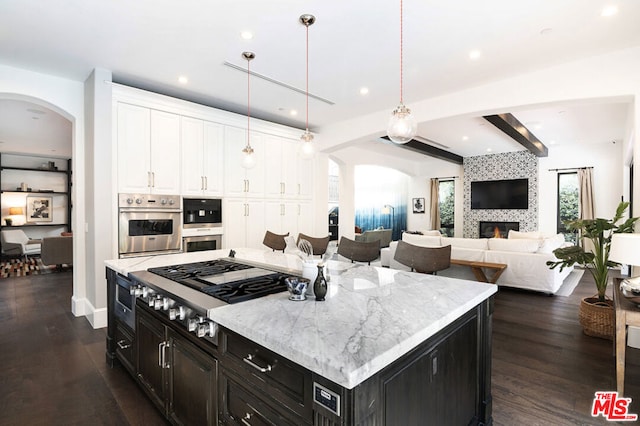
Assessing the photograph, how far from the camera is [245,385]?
50.6 inches

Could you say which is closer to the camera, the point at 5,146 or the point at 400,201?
the point at 5,146

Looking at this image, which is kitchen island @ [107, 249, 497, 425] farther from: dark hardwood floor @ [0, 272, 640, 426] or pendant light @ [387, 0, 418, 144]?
pendant light @ [387, 0, 418, 144]

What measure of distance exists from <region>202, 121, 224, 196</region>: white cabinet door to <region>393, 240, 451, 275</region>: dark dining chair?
106 inches

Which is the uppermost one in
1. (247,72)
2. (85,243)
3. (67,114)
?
(247,72)

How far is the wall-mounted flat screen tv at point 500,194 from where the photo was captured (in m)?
8.58

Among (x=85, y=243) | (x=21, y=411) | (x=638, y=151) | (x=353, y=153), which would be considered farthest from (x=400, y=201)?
(x=21, y=411)

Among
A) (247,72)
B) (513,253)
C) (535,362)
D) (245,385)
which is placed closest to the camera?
(245,385)

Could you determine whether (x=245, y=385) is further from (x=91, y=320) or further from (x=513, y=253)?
(x=513, y=253)

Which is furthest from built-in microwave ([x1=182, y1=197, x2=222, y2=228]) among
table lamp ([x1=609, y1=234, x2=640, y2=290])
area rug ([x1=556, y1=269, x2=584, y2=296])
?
area rug ([x1=556, y1=269, x2=584, y2=296])

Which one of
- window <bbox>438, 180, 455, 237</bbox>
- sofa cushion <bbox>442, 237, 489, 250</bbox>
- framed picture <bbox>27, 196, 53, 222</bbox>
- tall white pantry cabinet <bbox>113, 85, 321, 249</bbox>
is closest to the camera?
tall white pantry cabinet <bbox>113, 85, 321, 249</bbox>

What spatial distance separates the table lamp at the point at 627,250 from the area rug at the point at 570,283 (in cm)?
313

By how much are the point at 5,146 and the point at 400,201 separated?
35.7 feet

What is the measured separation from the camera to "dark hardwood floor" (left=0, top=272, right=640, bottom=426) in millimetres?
2061

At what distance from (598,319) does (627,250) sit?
58.0 inches
